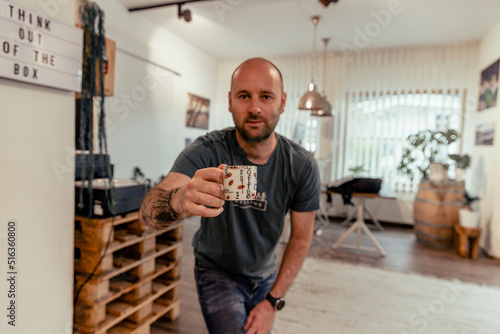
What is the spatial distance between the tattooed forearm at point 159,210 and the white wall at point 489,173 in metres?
4.23

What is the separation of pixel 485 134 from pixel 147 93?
4.62 metres

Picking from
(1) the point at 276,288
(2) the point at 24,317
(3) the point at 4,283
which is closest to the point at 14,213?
(3) the point at 4,283

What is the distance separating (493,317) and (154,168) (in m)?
4.25

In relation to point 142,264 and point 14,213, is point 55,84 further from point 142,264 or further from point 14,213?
point 142,264

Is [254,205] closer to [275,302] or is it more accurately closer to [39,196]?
[275,302]

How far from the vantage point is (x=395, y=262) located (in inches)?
141

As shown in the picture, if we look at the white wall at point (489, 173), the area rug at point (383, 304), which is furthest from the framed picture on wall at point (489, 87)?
the area rug at point (383, 304)

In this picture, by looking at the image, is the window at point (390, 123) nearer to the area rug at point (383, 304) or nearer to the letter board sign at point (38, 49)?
the area rug at point (383, 304)

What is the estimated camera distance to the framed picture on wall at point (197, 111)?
571cm

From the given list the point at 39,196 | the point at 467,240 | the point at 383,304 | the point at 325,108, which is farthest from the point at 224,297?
the point at 467,240

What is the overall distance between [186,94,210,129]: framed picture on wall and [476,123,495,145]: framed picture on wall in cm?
437

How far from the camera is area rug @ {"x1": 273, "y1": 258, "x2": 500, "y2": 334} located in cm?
226

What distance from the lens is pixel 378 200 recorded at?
5.60m

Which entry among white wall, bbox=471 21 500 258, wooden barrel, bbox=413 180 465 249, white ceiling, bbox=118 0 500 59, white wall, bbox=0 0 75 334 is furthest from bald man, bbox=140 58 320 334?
white wall, bbox=471 21 500 258
